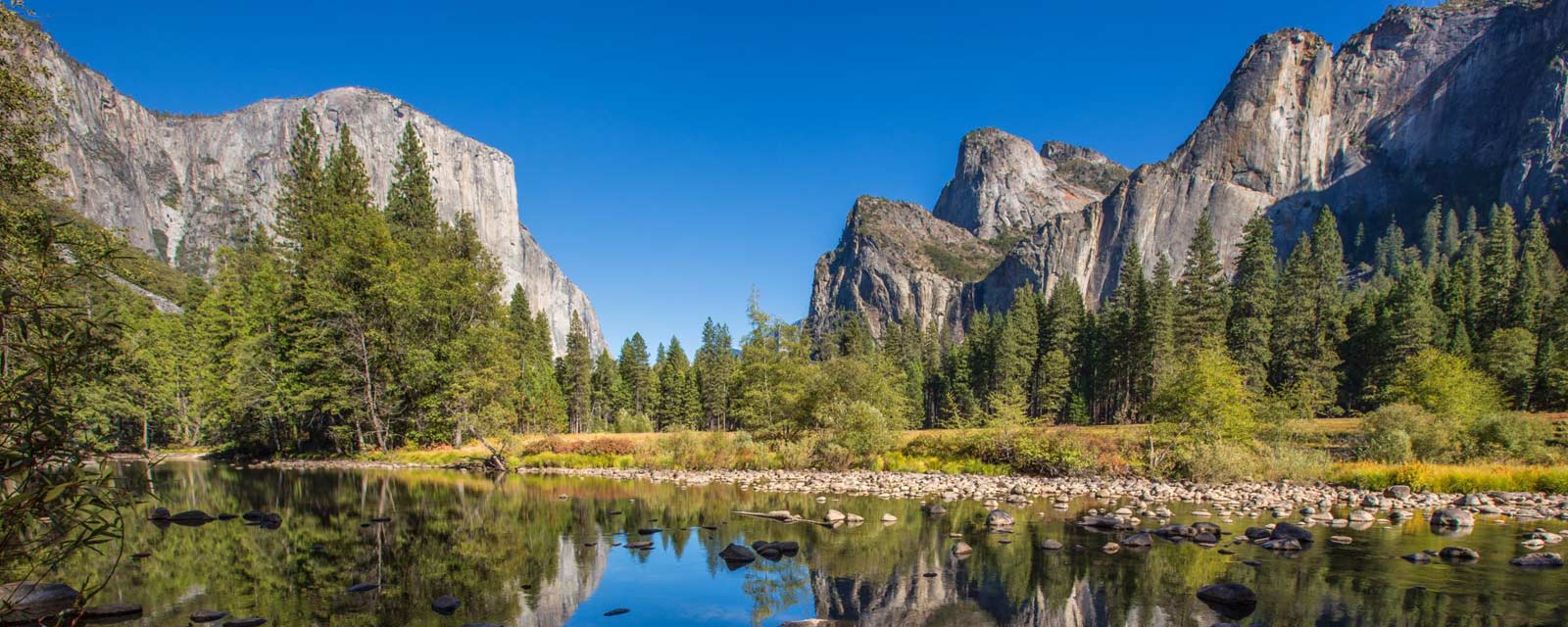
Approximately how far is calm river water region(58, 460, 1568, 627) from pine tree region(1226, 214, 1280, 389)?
46.6 m

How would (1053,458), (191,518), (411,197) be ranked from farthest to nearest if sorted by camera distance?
1. (411,197)
2. (1053,458)
3. (191,518)

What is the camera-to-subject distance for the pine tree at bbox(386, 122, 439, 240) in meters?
55.3

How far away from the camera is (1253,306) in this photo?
6341cm

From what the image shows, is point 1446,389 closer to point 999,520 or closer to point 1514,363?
point 1514,363

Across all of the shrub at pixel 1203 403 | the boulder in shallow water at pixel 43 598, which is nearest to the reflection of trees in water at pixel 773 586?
the boulder in shallow water at pixel 43 598

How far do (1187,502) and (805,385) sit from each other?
68.3 feet

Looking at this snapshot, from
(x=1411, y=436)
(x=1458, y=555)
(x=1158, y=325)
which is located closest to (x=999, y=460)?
(x=1411, y=436)

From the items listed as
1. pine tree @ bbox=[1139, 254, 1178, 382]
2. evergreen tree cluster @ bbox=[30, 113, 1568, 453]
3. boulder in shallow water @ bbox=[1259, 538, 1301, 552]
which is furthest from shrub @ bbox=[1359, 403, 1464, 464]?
pine tree @ bbox=[1139, 254, 1178, 382]

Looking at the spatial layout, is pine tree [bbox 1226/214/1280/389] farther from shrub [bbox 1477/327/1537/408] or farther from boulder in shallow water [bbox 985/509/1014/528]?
boulder in shallow water [bbox 985/509/1014/528]

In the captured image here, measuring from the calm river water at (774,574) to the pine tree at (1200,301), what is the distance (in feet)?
155

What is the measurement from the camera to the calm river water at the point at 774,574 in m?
11.7

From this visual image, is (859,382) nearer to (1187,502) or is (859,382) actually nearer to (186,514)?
(1187,502)

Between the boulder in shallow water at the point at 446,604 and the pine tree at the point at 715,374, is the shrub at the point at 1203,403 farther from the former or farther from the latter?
the pine tree at the point at 715,374

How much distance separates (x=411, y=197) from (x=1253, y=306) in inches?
3050
